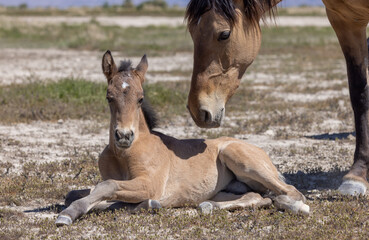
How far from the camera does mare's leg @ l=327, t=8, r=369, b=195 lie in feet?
20.1

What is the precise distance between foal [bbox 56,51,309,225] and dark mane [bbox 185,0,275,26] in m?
0.73

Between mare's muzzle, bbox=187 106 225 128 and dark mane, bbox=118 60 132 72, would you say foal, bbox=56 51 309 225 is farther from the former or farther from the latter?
mare's muzzle, bbox=187 106 225 128

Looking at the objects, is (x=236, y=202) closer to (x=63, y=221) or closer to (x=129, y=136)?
(x=129, y=136)

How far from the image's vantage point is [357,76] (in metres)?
6.50

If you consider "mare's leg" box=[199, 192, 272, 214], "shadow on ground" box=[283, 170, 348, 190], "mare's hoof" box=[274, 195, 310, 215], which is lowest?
"shadow on ground" box=[283, 170, 348, 190]

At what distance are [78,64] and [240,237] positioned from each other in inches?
608

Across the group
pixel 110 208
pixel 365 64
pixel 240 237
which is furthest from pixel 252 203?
pixel 365 64

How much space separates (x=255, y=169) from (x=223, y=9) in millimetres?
1499

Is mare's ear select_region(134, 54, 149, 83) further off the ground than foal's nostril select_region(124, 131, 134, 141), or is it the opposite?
mare's ear select_region(134, 54, 149, 83)

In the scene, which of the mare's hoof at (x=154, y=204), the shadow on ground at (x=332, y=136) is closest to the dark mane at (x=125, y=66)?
the mare's hoof at (x=154, y=204)

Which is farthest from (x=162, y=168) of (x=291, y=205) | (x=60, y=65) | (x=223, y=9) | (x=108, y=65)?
(x=60, y=65)

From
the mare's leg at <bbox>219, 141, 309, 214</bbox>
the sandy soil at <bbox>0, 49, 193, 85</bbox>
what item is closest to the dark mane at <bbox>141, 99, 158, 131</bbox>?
the mare's leg at <bbox>219, 141, 309, 214</bbox>

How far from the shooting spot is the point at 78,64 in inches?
755

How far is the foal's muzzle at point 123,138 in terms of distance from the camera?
4.70 m
